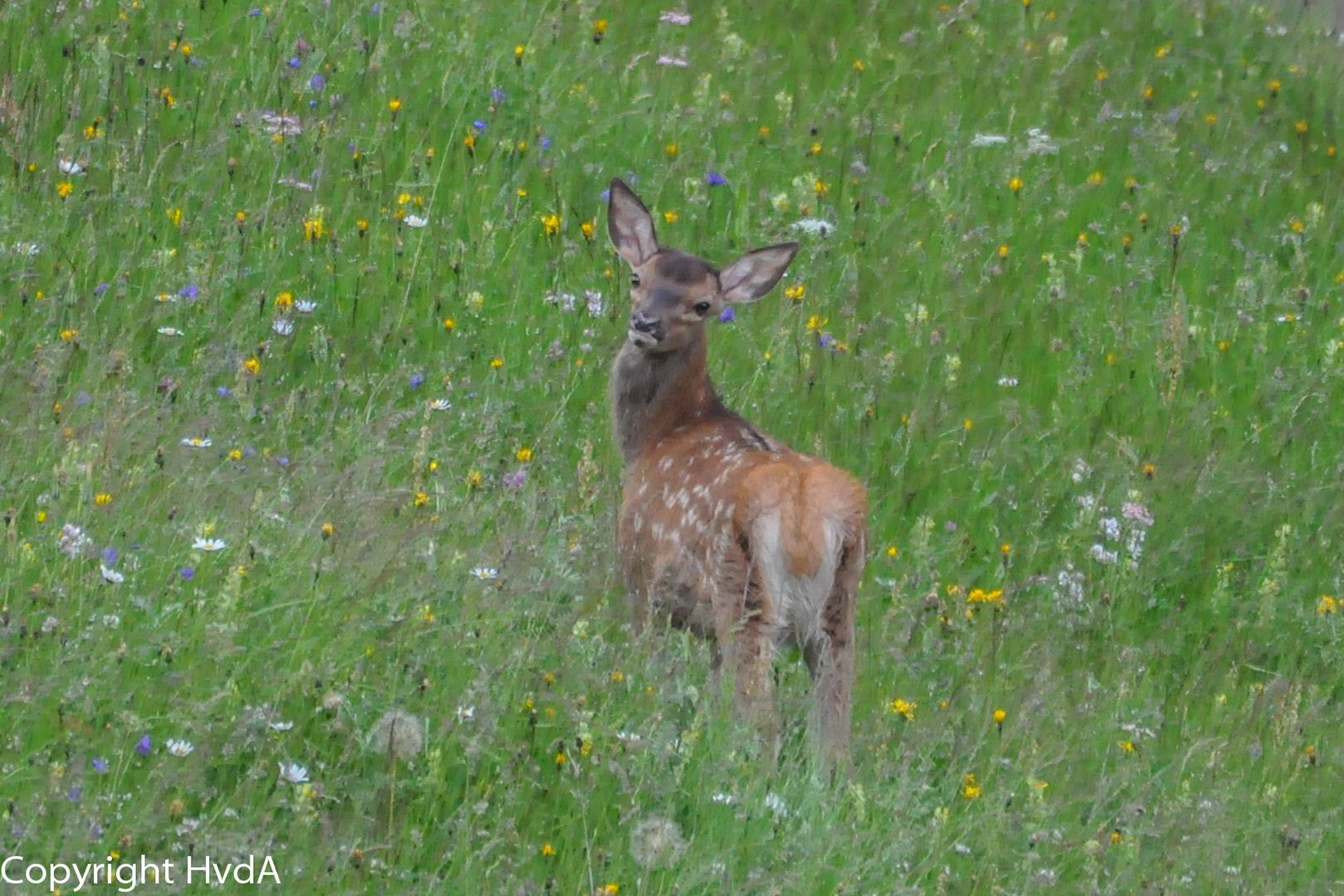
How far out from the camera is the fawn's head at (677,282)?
730 centimetres

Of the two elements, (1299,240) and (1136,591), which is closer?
(1136,591)

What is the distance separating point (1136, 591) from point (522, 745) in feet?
11.1

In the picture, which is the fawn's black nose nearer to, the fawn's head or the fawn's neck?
the fawn's head

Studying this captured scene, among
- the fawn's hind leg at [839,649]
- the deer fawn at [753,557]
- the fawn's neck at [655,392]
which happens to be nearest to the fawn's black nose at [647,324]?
the fawn's neck at [655,392]

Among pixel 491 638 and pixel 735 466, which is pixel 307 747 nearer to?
pixel 491 638

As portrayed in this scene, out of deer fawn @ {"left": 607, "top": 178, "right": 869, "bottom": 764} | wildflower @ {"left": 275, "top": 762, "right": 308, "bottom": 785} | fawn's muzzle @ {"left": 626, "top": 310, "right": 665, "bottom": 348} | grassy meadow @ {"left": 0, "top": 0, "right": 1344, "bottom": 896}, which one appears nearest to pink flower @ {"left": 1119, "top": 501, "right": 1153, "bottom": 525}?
grassy meadow @ {"left": 0, "top": 0, "right": 1344, "bottom": 896}

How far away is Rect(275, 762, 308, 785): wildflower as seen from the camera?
14.4 ft

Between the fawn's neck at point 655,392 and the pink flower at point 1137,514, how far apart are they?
1.57 meters

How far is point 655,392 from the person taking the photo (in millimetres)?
7441

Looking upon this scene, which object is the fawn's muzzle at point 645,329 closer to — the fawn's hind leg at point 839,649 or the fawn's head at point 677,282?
the fawn's head at point 677,282

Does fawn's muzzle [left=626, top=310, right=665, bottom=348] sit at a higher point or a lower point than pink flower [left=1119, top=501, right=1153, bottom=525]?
higher

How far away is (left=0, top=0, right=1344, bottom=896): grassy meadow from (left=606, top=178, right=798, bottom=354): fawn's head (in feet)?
1.68

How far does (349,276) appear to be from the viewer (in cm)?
787

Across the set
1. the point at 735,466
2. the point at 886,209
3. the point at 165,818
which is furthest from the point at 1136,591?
the point at 165,818
